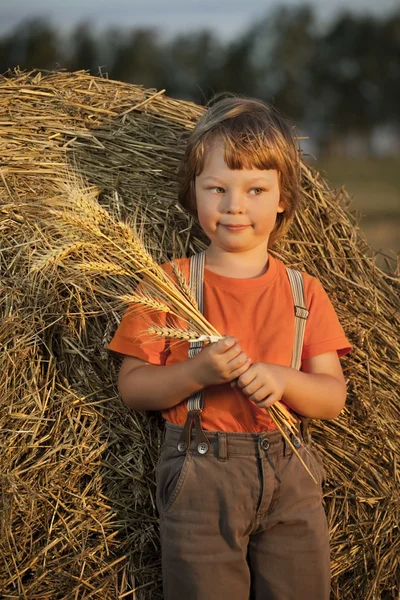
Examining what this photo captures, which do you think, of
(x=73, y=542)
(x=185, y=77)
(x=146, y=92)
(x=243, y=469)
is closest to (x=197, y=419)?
(x=243, y=469)

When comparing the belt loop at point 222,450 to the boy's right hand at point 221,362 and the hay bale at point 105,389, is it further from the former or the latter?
the hay bale at point 105,389

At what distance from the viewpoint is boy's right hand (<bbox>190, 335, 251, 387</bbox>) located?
104 inches

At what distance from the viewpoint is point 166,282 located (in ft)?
9.08

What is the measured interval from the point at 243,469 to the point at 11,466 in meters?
0.96

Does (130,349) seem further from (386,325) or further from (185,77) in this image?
(185,77)

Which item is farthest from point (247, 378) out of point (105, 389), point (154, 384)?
point (105, 389)

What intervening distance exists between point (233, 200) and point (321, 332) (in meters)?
0.61

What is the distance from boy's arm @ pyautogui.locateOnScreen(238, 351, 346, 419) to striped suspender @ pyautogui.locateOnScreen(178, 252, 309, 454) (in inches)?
3.9

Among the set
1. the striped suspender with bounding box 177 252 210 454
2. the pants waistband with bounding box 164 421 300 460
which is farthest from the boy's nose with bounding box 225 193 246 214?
the pants waistband with bounding box 164 421 300 460

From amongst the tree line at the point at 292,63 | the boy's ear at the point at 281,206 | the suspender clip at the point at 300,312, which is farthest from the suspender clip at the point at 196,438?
the tree line at the point at 292,63

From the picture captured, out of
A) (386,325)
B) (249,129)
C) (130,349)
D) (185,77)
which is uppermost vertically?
(249,129)

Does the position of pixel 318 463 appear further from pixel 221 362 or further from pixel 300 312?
pixel 221 362

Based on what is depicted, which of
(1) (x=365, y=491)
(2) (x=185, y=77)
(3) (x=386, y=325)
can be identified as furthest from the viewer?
(2) (x=185, y=77)

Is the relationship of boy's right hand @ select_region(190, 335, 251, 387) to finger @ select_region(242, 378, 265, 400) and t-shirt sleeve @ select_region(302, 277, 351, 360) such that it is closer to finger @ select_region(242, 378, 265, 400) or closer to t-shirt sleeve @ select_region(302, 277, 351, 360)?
finger @ select_region(242, 378, 265, 400)
